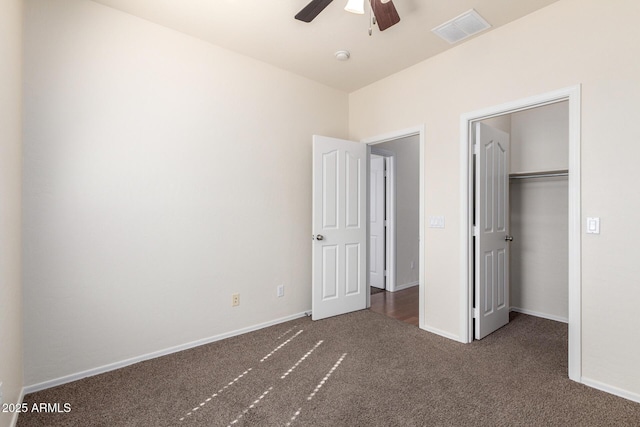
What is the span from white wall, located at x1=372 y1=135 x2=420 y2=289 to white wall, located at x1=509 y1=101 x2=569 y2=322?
4.69 feet

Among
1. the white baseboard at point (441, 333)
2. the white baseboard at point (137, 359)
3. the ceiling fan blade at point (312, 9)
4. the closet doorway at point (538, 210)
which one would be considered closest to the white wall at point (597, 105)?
the white baseboard at point (441, 333)

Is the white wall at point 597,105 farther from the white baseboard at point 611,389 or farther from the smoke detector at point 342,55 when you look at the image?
the smoke detector at point 342,55

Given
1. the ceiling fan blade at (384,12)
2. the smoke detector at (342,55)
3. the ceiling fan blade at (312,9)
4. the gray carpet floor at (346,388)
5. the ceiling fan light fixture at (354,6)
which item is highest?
the smoke detector at (342,55)

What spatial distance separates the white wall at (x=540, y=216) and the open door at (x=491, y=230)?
1.49 ft

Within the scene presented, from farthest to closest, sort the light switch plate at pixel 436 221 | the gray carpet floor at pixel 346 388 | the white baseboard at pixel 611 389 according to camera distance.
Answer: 1. the light switch plate at pixel 436 221
2. the white baseboard at pixel 611 389
3. the gray carpet floor at pixel 346 388

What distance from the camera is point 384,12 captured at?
6.13 ft

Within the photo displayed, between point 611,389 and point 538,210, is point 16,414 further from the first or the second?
point 538,210

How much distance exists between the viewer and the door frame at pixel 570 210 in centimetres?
216

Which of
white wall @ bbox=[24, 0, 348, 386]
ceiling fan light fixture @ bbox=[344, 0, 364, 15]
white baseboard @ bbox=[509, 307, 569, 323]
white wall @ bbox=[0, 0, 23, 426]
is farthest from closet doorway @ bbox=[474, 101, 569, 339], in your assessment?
white wall @ bbox=[0, 0, 23, 426]

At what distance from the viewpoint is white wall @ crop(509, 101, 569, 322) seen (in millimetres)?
3373

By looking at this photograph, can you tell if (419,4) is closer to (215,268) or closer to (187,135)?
(187,135)

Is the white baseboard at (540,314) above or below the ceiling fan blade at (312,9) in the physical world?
below

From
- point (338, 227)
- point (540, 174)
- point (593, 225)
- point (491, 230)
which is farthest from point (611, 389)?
point (338, 227)

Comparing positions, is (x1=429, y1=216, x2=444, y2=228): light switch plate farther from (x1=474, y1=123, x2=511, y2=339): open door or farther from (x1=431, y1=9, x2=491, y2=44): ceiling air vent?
(x1=431, y1=9, x2=491, y2=44): ceiling air vent
